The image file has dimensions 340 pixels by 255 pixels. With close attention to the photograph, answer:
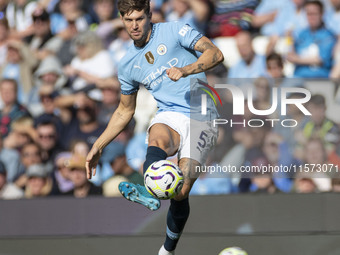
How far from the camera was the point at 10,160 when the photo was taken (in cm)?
877

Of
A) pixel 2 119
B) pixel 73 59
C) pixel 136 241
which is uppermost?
pixel 73 59

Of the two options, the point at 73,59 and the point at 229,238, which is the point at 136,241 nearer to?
the point at 229,238

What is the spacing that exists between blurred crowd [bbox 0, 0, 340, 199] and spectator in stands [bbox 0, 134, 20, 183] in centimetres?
1

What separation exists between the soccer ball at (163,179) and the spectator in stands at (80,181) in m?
2.49

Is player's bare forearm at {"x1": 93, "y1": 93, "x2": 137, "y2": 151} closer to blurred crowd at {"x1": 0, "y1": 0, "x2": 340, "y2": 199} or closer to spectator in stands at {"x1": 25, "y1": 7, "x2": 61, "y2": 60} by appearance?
blurred crowd at {"x1": 0, "y1": 0, "x2": 340, "y2": 199}

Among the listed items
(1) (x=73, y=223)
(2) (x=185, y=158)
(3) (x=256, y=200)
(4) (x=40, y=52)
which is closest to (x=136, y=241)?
(1) (x=73, y=223)

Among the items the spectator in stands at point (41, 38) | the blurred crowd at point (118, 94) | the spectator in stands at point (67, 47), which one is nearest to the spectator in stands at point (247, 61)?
the blurred crowd at point (118, 94)

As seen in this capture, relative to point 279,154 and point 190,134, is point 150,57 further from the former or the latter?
point 279,154

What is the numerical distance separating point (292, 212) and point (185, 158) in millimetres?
2320

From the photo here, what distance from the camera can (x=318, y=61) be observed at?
839 cm

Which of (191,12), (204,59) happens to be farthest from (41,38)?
(204,59)

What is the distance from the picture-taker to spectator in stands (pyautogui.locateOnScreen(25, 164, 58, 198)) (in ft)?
28.4

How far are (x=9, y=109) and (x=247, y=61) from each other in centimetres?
299

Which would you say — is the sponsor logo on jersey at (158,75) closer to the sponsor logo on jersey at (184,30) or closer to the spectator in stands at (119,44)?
the sponsor logo on jersey at (184,30)
